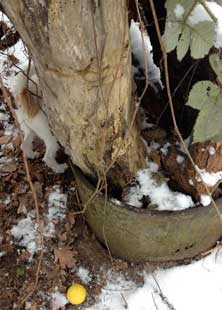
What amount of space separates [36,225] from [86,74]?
1.11 metres

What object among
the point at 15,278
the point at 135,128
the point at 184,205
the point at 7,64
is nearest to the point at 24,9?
the point at 135,128

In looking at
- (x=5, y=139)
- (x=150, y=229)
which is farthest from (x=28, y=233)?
(x=150, y=229)

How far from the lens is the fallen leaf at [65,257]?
197 cm

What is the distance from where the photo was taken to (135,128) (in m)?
1.54

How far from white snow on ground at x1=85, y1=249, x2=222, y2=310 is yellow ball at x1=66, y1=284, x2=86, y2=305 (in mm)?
73

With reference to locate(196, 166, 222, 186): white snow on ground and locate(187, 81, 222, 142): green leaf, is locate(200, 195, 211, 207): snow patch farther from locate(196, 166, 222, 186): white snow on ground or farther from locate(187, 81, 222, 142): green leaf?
locate(187, 81, 222, 142): green leaf

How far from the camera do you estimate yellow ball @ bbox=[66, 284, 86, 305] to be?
1.84 metres

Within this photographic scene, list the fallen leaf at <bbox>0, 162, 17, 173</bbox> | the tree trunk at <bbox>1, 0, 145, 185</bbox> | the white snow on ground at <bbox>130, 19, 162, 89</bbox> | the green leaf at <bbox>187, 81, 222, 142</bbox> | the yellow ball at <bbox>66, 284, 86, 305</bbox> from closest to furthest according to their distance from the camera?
the tree trunk at <bbox>1, 0, 145, 185</bbox> → the green leaf at <bbox>187, 81, 222, 142</bbox> → the white snow on ground at <bbox>130, 19, 162, 89</bbox> → the yellow ball at <bbox>66, 284, 86, 305</bbox> → the fallen leaf at <bbox>0, 162, 17, 173</bbox>

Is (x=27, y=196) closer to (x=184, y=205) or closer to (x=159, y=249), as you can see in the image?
(x=159, y=249)

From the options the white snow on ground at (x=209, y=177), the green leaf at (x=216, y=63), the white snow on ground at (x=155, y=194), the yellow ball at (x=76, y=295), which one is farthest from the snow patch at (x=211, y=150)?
the yellow ball at (x=76, y=295)

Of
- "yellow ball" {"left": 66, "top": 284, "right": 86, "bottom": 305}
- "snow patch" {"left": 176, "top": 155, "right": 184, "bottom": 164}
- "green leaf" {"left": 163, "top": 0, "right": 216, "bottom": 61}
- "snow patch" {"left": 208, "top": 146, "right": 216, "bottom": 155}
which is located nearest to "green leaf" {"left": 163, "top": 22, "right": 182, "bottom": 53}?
"green leaf" {"left": 163, "top": 0, "right": 216, "bottom": 61}

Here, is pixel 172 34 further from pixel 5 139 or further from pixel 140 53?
pixel 5 139

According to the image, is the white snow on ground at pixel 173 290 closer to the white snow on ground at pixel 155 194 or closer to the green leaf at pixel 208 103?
the white snow on ground at pixel 155 194

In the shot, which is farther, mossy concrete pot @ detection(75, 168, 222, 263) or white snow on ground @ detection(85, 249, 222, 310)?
white snow on ground @ detection(85, 249, 222, 310)
